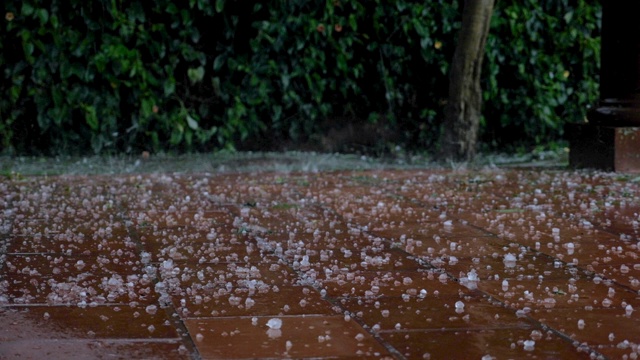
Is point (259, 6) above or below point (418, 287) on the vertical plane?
above

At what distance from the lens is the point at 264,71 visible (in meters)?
5.84

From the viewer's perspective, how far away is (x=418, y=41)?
20.0 feet

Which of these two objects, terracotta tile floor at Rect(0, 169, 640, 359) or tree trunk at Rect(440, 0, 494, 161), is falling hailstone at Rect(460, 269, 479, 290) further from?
tree trunk at Rect(440, 0, 494, 161)

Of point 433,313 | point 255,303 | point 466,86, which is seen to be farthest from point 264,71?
point 433,313

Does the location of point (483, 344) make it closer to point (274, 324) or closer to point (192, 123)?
point (274, 324)

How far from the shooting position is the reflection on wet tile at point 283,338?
1.79 m

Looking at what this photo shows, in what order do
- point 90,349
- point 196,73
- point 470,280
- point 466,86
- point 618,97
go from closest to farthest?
point 90,349
point 470,280
point 618,97
point 466,86
point 196,73

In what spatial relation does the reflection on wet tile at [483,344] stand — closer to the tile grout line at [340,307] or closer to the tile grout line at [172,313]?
the tile grout line at [340,307]

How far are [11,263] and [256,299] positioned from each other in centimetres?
83

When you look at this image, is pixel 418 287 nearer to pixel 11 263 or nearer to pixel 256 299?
pixel 256 299

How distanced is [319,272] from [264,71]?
11.2 feet

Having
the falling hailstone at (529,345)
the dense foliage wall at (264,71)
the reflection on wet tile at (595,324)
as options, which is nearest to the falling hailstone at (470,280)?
the reflection on wet tile at (595,324)

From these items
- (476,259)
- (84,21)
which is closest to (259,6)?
(84,21)

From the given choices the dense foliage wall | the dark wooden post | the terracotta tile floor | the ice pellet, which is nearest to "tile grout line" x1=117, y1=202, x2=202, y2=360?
the terracotta tile floor
